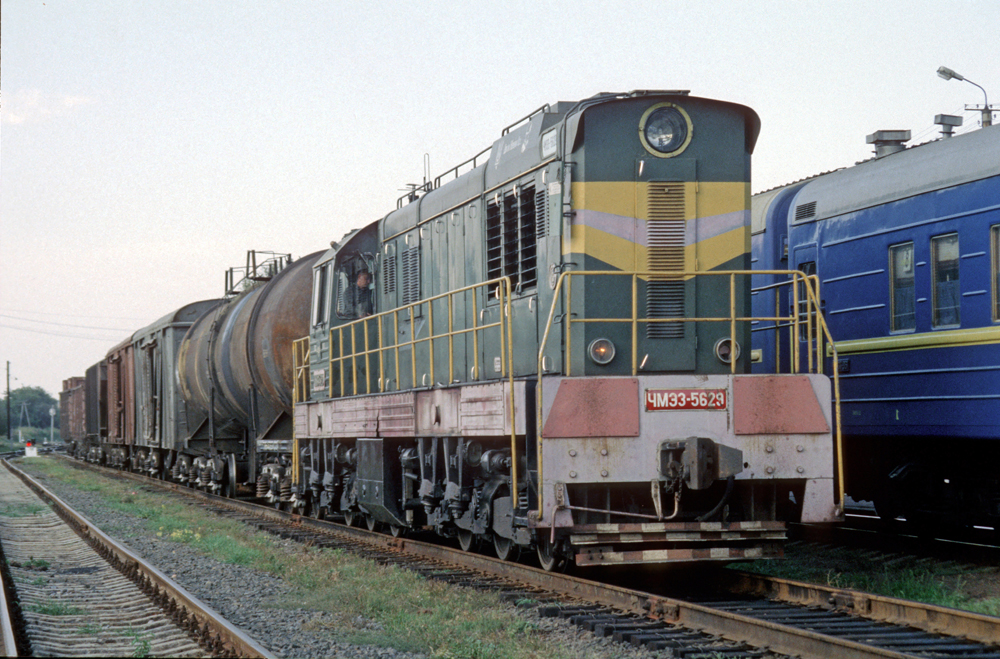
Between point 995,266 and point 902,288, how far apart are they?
3.86 feet

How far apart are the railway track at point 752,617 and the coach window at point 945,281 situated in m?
3.20

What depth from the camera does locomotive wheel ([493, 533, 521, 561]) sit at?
9.22 metres

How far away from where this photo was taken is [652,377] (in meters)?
7.61

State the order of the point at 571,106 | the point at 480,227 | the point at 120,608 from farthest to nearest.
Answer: the point at 480,227
the point at 571,106
the point at 120,608

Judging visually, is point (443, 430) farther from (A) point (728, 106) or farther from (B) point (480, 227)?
(A) point (728, 106)

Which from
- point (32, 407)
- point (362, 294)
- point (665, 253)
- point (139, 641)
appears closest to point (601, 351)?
point (665, 253)

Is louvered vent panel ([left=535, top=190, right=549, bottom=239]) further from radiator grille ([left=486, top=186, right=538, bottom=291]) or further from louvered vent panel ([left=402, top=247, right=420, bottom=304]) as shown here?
louvered vent panel ([left=402, top=247, right=420, bottom=304])

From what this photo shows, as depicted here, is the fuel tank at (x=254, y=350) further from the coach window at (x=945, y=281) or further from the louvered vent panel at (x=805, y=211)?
the coach window at (x=945, y=281)

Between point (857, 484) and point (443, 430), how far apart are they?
16.1 feet

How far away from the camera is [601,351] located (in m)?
8.30

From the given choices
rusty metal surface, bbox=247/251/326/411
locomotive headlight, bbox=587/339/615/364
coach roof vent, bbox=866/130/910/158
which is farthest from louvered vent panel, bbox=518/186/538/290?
rusty metal surface, bbox=247/251/326/411

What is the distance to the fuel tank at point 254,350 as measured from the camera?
15148 mm

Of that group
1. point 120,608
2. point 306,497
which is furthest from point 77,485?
point 120,608

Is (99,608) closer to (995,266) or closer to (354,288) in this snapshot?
(354,288)
